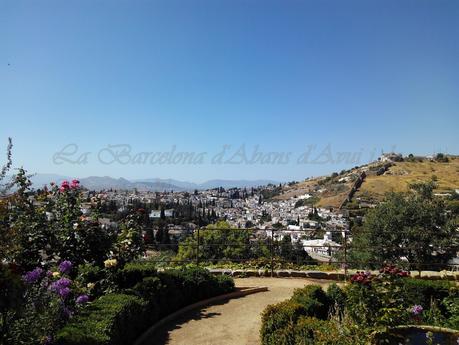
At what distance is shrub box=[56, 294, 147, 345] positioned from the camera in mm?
4660

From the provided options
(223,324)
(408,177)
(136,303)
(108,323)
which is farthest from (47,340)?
(408,177)

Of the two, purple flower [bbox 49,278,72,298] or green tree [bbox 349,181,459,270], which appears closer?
purple flower [bbox 49,278,72,298]

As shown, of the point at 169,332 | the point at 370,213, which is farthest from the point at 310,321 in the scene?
the point at 370,213

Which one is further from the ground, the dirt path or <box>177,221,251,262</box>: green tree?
<box>177,221,251,262</box>: green tree

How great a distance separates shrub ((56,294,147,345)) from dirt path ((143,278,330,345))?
0.54 m

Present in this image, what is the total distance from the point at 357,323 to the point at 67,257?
4882 mm

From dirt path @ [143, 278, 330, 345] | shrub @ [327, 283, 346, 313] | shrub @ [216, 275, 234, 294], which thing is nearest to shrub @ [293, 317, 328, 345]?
dirt path @ [143, 278, 330, 345]

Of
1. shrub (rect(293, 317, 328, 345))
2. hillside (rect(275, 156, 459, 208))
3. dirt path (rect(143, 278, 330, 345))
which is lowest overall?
dirt path (rect(143, 278, 330, 345))

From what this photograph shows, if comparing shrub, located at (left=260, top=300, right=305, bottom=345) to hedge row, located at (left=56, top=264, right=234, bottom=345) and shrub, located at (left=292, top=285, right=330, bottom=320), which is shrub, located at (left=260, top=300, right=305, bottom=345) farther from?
hedge row, located at (left=56, top=264, right=234, bottom=345)

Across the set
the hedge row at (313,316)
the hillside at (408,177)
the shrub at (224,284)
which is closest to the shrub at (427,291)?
the hedge row at (313,316)

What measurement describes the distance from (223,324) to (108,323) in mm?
2867

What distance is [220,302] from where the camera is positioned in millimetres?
9219

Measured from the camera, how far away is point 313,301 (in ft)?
24.3

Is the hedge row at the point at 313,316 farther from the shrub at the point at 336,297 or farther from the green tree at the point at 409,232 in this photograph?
the green tree at the point at 409,232
